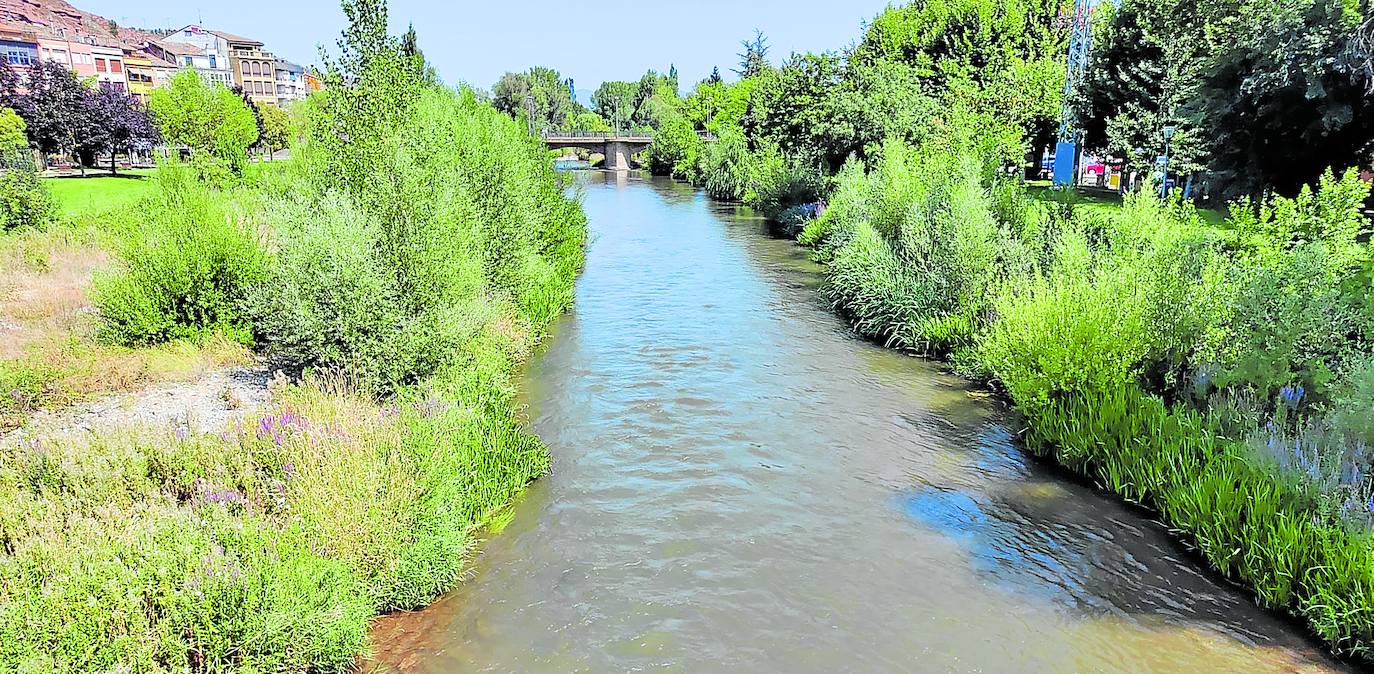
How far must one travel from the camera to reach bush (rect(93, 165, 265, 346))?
1284 centimetres

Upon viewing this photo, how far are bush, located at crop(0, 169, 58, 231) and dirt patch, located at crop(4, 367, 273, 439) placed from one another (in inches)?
594

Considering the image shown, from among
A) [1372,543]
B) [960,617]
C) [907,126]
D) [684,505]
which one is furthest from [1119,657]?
[907,126]

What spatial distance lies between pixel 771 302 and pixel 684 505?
12452mm

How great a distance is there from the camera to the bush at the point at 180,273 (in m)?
12.8

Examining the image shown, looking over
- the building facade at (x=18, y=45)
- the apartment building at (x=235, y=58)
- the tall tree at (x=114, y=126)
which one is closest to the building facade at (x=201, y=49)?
the apartment building at (x=235, y=58)

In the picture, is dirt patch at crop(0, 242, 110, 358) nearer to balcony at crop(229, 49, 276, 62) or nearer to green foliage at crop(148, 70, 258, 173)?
green foliage at crop(148, 70, 258, 173)

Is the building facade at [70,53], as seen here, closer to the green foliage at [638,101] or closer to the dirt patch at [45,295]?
the green foliage at [638,101]

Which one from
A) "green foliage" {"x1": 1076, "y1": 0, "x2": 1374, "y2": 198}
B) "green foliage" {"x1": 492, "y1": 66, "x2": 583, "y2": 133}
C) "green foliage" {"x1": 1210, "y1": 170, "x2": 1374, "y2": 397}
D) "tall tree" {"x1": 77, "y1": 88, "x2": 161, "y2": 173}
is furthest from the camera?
"green foliage" {"x1": 492, "y1": 66, "x2": 583, "y2": 133}

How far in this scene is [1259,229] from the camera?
11039 mm

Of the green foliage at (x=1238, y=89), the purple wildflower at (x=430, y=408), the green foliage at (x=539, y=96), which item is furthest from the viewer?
the green foliage at (x=539, y=96)

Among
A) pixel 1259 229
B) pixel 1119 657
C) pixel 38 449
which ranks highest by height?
pixel 1259 229

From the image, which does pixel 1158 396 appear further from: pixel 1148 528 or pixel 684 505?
pixel 684 505

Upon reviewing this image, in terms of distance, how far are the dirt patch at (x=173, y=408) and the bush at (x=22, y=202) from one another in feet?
49.5

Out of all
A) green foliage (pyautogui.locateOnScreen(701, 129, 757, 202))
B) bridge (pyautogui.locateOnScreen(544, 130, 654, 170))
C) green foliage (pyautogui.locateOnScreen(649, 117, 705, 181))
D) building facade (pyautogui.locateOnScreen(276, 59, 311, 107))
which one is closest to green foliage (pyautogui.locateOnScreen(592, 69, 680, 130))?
bridge (pyautogui.locateOnScreen(544, 130, 654, 170))
